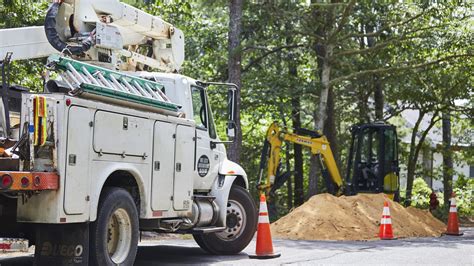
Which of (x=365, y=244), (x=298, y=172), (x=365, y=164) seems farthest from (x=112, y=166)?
(x=298, y=172)

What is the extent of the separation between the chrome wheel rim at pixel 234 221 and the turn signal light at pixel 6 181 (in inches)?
213

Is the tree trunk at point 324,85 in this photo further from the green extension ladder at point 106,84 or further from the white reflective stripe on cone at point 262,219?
the green extension ladder at point 106,84

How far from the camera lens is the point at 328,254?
1315cm

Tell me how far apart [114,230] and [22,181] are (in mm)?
1887

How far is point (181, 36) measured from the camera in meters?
13.5

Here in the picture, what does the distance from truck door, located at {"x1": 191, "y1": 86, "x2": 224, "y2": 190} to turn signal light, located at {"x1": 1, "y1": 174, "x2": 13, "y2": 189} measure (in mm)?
4384

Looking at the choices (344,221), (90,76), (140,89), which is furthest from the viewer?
(344,221)

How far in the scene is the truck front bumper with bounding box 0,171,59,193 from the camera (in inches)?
304

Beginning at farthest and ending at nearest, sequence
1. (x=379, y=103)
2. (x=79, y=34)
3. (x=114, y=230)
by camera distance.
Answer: (x=379, y=103) → (x=79, y=34) → (x=114, y=230)

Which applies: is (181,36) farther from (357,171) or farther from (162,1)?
(357,171)

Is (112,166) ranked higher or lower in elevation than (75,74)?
lower

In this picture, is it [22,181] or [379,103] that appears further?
[379,103]

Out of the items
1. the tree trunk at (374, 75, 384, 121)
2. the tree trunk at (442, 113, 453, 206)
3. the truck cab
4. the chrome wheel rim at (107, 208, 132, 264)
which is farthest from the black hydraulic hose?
the tree trunk at (442, 113, 453, 206)

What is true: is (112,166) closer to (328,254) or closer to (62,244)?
(62,244)
